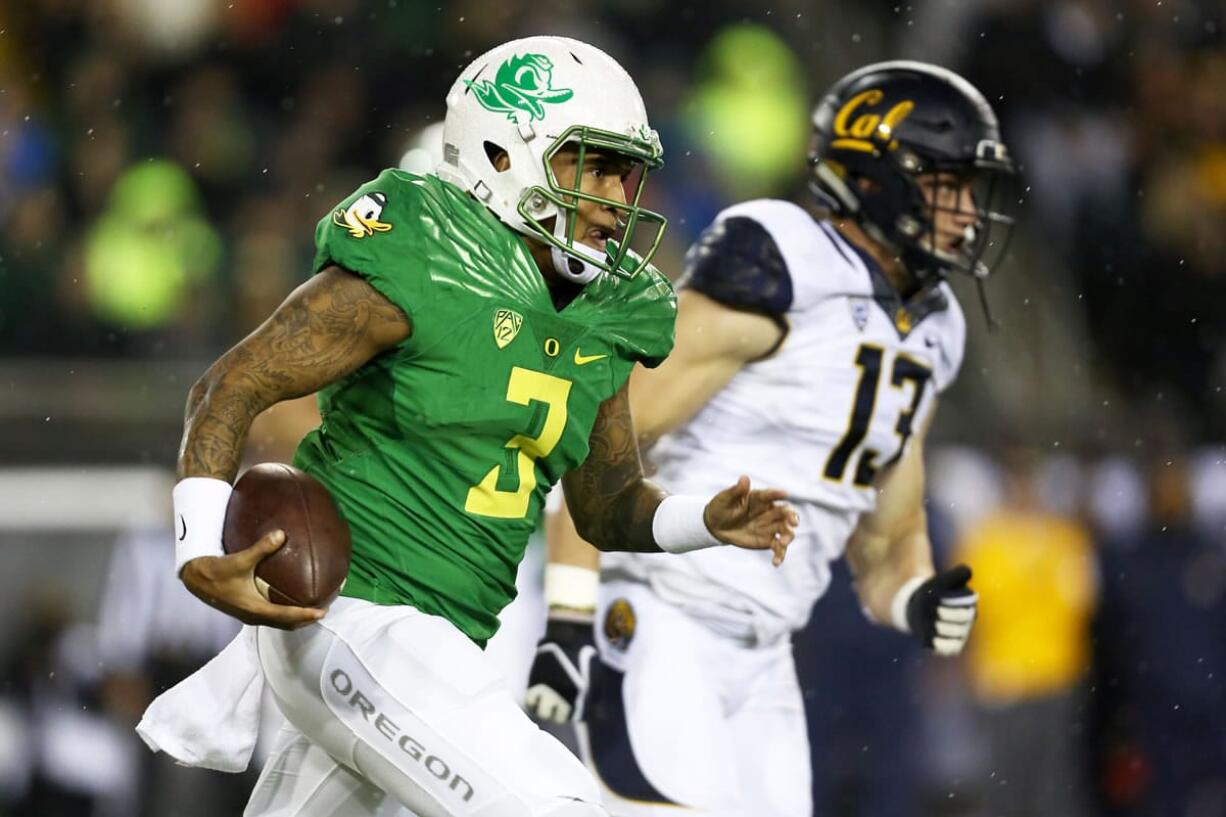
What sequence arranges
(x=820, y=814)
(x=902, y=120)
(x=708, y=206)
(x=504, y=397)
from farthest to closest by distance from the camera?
(x=708, y=206), (x=820, y=814), (x=902, y=120), (x=504, y=397)

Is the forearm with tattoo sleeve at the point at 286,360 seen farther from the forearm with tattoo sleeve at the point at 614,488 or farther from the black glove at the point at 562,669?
the black glove at the point at 562,669

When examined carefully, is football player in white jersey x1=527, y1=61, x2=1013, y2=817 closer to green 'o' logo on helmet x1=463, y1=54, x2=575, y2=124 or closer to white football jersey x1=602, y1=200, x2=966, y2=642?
white football jersey x1=602, y1=200, x2=966, y2=642

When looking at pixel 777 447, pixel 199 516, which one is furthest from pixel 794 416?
pixel 199 516

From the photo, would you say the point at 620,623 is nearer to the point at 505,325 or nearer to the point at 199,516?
the point at 505,325

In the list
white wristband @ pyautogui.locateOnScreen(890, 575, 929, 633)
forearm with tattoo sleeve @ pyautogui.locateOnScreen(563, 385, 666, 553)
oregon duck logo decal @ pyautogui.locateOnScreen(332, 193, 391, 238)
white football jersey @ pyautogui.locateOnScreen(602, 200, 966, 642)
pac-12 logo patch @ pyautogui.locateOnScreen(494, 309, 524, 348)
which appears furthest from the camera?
white wristband @ pyautogui.locateOnScreen(890, 575, 929, 633)

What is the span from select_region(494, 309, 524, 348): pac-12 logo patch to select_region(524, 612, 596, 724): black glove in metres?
1.20

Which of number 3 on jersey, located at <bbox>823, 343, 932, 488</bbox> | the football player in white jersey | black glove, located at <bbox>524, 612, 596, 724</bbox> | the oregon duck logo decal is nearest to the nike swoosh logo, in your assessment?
the oregon duck logo decal

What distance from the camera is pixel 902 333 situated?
4.67m

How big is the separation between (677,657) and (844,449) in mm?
613

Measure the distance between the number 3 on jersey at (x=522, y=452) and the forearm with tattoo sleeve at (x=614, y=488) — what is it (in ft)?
0.86

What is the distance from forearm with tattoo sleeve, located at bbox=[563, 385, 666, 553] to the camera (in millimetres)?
3752

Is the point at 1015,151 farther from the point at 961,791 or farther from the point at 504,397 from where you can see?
the point at 504,397

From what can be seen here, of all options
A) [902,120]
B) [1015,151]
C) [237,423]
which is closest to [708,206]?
[1015,151]

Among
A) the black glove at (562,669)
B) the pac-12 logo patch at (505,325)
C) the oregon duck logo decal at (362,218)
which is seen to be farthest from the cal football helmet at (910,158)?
the oregon duck logo decal at (362,218)
